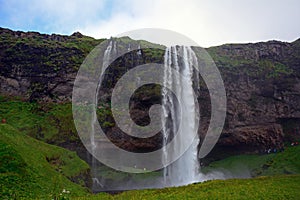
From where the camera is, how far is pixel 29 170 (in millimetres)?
18422

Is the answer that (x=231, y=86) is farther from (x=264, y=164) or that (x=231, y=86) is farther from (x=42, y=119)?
(x=42, y=119)

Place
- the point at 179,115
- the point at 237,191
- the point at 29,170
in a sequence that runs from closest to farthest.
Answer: the point at 237,191, the point at 29,170, the point at 179,115

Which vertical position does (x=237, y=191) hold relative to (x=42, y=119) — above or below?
below

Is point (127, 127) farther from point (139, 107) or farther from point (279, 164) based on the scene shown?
point (279, 164)

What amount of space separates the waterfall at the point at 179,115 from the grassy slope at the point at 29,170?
50.9 ft

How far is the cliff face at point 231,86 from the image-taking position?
139 feet

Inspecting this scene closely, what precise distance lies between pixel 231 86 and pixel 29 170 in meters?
32.2

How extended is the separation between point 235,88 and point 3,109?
3130cm

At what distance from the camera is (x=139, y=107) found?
4084 centimetres

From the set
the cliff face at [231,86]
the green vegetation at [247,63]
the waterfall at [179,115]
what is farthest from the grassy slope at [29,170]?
the green vegetation at [247,63]

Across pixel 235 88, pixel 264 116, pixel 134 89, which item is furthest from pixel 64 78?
pixel 264 116

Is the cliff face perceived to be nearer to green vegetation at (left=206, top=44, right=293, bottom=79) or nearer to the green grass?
green vegetation at (left=206, top=44, right=293, bottom=79)

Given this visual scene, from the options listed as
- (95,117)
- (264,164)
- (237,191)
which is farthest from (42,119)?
(237,191)

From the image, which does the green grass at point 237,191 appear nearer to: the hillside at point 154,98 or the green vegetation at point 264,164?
the green vegetation at point 264,164
